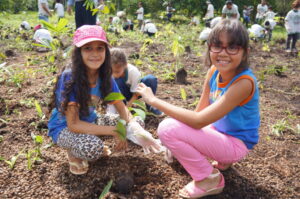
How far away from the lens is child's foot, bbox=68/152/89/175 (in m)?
1.54

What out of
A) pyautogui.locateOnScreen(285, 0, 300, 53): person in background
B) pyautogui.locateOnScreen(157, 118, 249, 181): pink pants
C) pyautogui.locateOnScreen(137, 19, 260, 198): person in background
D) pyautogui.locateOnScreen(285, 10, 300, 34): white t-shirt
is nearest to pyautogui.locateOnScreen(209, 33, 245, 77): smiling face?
pyautogui.locateOnScreen(137, 19, 260, 198): person in background

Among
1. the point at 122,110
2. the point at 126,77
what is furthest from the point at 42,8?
the point at 122,110

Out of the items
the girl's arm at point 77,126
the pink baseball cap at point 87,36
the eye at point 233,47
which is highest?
the pink baseball cap at point 87,36

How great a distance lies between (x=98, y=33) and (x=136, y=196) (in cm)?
85

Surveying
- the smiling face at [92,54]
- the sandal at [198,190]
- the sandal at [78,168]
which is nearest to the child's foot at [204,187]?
the sandal at [198,190]

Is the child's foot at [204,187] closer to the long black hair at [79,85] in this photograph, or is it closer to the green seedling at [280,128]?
the long black hair at [79,85]

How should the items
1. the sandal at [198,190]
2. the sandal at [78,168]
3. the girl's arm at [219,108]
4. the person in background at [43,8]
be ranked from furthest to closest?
the person in background at [43,8]
the sandal at [78,168]
the sandal at [198,190]
the girl's arm at [219,108]

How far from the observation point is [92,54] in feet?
4.81

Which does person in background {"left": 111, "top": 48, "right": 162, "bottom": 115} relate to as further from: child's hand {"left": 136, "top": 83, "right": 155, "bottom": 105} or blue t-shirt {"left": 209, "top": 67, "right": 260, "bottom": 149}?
blue t-shirt {"left": 209, "top": 67, "right": 260, "bottom": 149}

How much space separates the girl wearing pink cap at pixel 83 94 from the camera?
1441 millimetres

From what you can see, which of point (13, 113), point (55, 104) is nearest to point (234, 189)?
point (55, 104)

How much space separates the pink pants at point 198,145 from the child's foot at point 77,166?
49cm

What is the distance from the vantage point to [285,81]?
3.60 metres

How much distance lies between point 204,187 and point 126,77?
114cm
